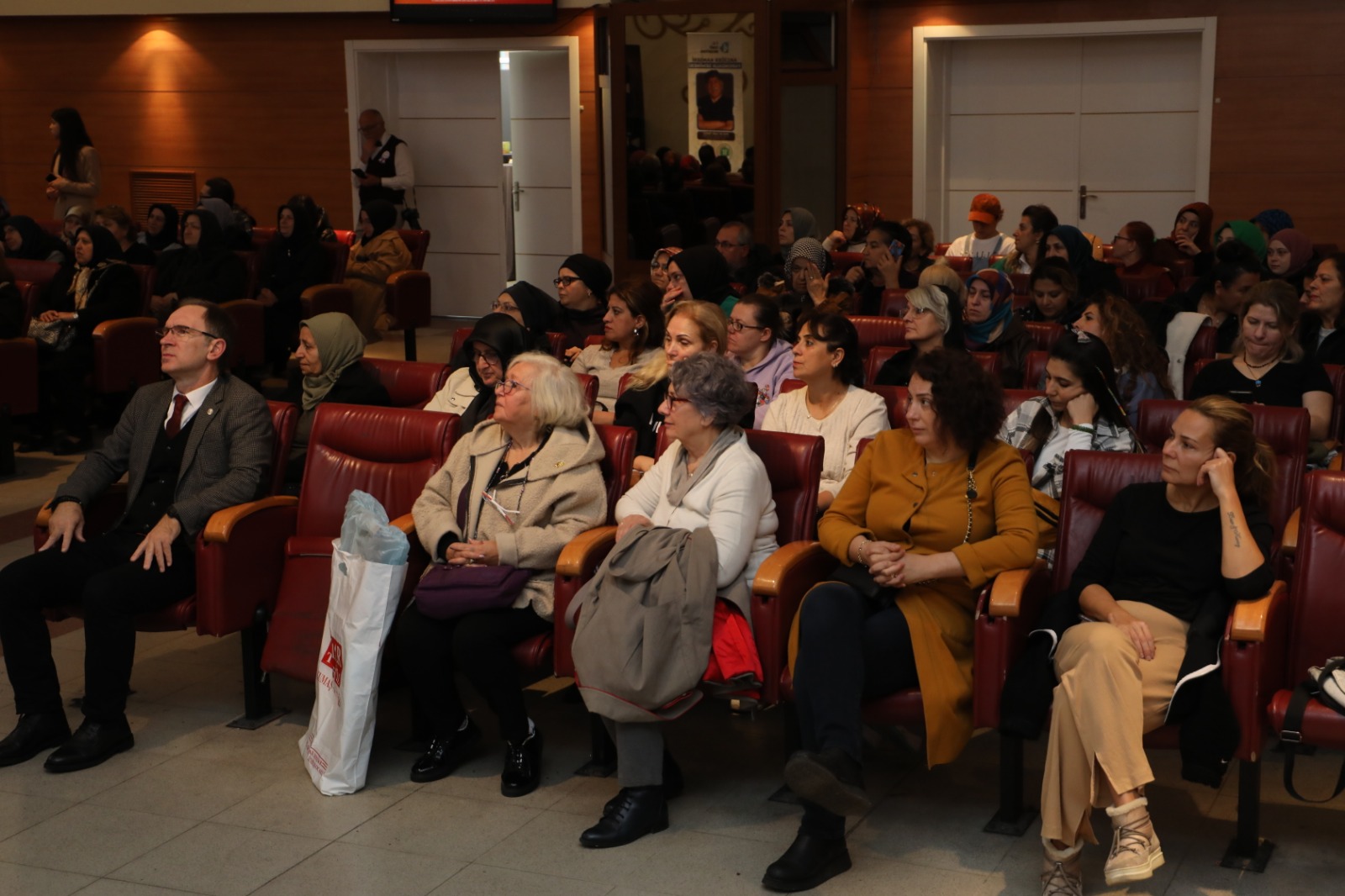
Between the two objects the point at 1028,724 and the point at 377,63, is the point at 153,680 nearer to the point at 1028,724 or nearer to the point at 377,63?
the point at 1028,724

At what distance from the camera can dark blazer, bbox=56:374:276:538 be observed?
4.37 meters

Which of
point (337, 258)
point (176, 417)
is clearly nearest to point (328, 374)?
point (176, 417)

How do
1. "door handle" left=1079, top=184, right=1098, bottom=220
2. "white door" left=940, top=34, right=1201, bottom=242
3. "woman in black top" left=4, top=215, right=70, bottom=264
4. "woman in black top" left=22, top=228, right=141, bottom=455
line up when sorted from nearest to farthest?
"woman in black top" left=22, top=228, right=141, bottom=455 < "woman in black top" left=4, top=215, right=70, bottom=264 < "white door" left=940, top=34, right=1201, bottom=242 < "door handle" left=1079, top=184, right=1098, bottom=220

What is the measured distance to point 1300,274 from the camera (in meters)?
7.31

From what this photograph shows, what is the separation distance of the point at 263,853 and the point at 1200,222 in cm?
690

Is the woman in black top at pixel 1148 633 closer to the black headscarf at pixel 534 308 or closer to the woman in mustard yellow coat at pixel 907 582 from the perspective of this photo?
the woman in mustard yellow coat at pixel 907 582

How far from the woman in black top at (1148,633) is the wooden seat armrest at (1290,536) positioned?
0.36 m

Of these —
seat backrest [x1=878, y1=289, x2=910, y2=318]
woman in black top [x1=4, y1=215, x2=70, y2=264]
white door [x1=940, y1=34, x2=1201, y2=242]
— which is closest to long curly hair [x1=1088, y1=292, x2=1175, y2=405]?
seat backrest [x1=878, y1=289, x2=910, y2=318]

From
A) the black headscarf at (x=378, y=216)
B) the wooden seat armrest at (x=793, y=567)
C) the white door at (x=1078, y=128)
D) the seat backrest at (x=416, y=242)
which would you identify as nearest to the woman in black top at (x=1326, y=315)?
the wooden seat armrest at (x=793, y=567)

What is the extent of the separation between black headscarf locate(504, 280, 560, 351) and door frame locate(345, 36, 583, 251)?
574 cm

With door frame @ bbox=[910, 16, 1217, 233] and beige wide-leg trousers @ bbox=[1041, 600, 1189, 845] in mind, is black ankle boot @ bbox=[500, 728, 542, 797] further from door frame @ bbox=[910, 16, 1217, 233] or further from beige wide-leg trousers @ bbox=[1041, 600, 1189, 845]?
door frame @ bbox=[910, 16, 1217, 233]

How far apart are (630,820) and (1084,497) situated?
142cm

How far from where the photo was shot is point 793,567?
3.70m

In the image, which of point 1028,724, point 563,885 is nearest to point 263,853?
point 563,885
